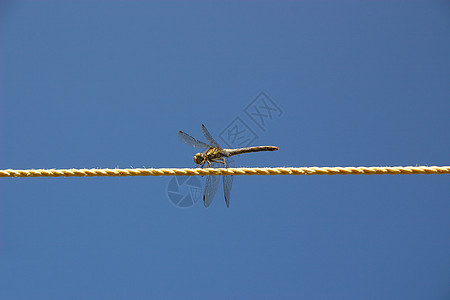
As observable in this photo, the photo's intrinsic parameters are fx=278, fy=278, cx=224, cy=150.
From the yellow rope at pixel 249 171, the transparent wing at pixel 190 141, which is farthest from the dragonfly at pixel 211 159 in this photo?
the yellow rope at pixel 249 171

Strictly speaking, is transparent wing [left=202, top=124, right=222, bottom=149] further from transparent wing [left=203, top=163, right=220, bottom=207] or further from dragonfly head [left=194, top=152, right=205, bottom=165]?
transparent wing [left=203, top=163, right=220, bottom=207]

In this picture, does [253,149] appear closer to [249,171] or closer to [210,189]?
[210,189]

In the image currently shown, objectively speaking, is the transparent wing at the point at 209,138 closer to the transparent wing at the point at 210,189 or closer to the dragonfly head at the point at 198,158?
the dragonfly head at the point at 198,158

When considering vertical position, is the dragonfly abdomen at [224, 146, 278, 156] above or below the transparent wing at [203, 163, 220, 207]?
above

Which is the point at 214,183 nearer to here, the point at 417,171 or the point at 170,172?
the point at 170,172

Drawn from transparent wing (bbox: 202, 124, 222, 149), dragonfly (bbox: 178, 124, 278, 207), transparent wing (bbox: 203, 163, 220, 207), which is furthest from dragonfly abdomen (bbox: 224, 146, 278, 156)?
transparent wing (bbox: 203, 163, 220, 207)

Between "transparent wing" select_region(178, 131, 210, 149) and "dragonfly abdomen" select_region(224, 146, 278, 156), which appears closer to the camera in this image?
"transparent wing" select_region(178, 131, 210, 149)

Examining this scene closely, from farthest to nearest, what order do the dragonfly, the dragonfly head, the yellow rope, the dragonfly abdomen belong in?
1. the dragonfly abdomen
2. the dragonfly head
3. the dragonfly
4. the yellow rope

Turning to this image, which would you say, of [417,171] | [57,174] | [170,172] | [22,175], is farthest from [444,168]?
[22,175]

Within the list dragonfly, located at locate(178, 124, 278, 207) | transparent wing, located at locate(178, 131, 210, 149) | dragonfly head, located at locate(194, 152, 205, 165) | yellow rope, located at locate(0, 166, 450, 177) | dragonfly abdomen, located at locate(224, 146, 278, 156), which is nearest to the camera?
yellow rope, located at locate(0, 166, 450, 177)
